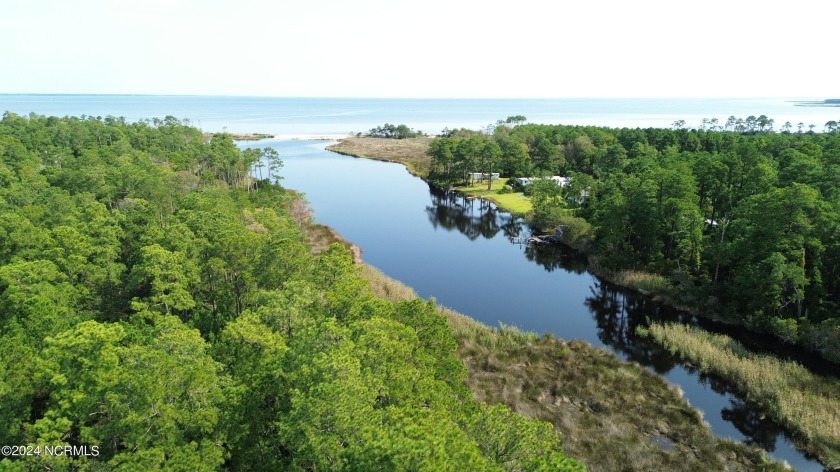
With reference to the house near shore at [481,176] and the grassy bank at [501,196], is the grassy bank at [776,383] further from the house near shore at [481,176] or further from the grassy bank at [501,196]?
the house near shore at [481,176]

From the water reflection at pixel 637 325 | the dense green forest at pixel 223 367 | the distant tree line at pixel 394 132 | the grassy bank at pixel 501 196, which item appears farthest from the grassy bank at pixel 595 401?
the distant tree line at pixel 394 132

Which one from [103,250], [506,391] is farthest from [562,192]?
[103,250]

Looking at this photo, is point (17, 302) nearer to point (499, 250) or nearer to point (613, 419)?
point (613, 419)

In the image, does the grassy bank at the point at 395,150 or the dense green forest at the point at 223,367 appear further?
the grassy bank at the point at 395,150

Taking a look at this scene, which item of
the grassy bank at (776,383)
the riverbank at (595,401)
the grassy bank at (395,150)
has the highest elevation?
the grassy bank at (395,150)

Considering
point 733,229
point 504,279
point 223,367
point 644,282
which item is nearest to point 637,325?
point 644,282

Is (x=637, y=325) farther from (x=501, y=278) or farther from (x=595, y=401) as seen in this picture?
(x=501, y=278)

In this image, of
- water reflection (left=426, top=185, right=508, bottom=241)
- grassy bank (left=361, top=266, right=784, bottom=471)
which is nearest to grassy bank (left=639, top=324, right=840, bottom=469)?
grassy bank (left=361, top=266, right=784, bottom=471)

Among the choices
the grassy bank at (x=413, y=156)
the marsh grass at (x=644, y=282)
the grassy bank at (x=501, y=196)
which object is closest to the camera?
the marsh grass at (x=644, y=282)
